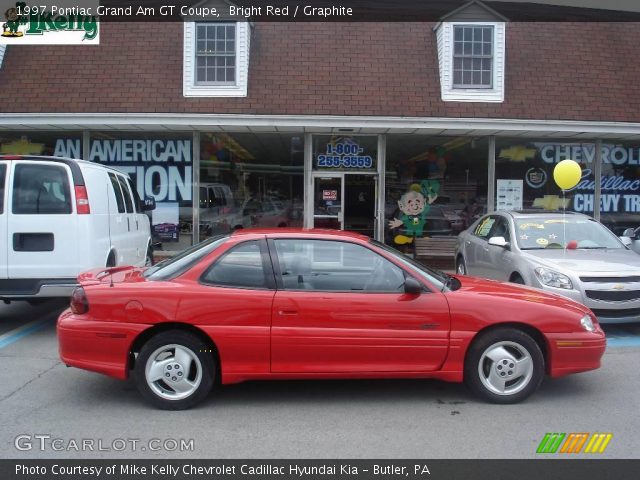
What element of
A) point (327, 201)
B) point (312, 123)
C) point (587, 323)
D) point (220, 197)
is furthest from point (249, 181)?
point (587, 323)

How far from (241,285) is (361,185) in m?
8.55

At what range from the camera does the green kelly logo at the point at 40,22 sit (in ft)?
42.8

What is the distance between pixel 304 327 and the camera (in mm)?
4836

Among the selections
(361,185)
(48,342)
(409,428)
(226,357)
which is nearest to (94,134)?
(361,185)

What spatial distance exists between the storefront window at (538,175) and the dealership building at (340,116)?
0.03 m

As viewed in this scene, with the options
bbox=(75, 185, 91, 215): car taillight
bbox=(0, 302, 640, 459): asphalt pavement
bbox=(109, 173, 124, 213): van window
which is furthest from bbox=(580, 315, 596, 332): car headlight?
bbox=(109, 173, 124, 213): van window

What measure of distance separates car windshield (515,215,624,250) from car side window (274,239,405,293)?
12.3 ft

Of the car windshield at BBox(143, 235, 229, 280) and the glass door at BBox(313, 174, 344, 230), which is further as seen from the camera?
the glass door at BBox(313, 174, 344, 230)

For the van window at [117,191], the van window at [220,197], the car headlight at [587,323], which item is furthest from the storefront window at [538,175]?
the car headlight at [587,323]

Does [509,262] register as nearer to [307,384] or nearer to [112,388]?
[307,384]

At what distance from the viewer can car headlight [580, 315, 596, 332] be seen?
5.06m

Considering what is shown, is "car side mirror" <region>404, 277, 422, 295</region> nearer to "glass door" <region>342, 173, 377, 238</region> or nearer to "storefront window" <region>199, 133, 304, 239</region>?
"glass door" <region>342, 173, 377, 238</region>

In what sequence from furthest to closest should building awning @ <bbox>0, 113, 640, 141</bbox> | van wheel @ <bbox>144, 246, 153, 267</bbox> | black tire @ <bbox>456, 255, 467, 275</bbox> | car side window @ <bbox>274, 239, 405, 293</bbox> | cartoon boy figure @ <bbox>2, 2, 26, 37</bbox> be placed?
1. cartoon boy figure @ <bbox>2, 2, 26, 37</bbox>
2. building awning @ <bbox>0, 113, 640, 141</bbox>
3. black tire @ <bbox>456, 255, 467, 275</bbox>
4. van wheel @ <bbox>144, 246, 153, 267</bbox>
5. car side window @ <bbox>274, 239, 405, 293</bbox>
